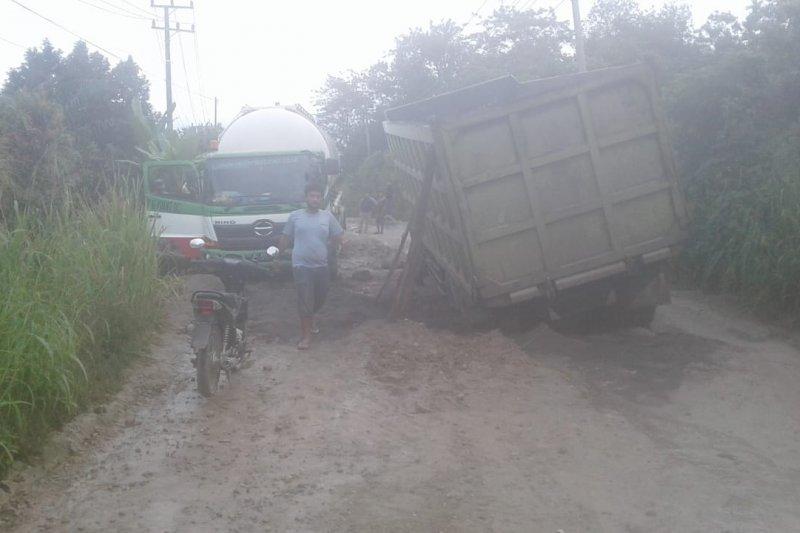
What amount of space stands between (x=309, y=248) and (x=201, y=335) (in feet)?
6.62

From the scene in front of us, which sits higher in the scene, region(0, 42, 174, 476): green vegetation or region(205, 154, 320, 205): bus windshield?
region(205, 154, 320, 205): bus windshield

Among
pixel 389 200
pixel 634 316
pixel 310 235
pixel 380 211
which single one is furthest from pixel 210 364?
pixel 389 200

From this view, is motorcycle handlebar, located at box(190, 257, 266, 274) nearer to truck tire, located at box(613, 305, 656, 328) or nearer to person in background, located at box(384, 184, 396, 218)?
truck tire, located at box(613, 305, 656, 328)

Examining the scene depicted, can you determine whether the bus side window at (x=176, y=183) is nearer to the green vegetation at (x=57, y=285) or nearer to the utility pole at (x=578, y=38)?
the green vegetation at (x=57, y=285)

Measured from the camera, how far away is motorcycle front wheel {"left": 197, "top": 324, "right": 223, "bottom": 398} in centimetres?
693

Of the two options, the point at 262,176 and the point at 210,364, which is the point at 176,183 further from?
the point at 210,364

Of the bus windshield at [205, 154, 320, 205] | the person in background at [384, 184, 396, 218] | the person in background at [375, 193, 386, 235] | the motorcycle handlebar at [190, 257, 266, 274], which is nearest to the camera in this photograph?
the motorcycle handlebar at [190, 257, 266, 274]

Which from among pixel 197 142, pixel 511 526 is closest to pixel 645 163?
pixel 511 526

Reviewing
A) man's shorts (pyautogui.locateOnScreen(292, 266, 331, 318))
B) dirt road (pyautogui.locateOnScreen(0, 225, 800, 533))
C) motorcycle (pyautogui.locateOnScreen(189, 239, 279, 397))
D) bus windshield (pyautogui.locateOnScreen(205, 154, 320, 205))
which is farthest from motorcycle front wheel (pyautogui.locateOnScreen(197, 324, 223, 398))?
bus windshield (pyautogui.locateOnScreen(205, 154, 320, 205))

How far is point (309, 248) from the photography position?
28.5 ft

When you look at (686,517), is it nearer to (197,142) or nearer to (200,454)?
(200,454)

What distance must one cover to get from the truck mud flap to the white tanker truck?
5721mm

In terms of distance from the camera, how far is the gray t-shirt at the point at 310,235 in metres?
8.70

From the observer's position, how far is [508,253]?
8469mm
